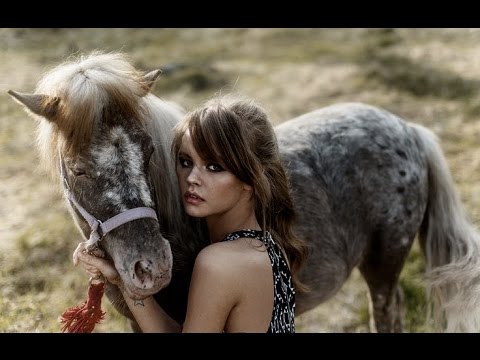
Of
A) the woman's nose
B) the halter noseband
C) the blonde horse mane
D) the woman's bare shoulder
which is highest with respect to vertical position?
the blonde horse mane

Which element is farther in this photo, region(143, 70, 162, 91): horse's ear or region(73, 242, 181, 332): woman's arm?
region(143, 70, 162, 91): horse's ear

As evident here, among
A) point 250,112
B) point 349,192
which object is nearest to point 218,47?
point 349,192

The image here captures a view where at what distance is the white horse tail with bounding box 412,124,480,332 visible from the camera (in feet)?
11.1

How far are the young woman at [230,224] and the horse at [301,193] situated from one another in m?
0.14

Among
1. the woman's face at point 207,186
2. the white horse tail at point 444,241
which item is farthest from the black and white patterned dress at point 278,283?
the white horse tail at point 444,241

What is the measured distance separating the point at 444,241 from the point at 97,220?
2.43 metres

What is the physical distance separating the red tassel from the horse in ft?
0.71

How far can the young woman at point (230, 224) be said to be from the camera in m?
1.98

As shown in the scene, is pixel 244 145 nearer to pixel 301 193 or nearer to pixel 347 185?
pixel 301 193

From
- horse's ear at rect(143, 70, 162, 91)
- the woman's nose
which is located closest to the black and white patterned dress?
the woman's nose

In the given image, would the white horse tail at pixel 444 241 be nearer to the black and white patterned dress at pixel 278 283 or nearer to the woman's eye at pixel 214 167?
the black and white patterned dress at pixel 278 283

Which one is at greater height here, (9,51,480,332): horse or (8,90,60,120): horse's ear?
(8,90,60,120): horse's ear

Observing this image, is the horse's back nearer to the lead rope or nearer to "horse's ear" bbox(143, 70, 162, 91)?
"horse's ear" bbox(143, 70, 162, 91)
